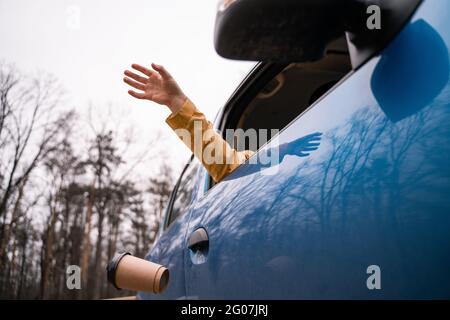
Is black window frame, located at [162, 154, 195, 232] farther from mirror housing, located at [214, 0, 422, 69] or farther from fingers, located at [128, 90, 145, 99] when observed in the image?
mirror housing, located at [214, 0, 422, 69]

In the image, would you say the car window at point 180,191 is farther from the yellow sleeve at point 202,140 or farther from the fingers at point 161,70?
the fingers at point 161,70

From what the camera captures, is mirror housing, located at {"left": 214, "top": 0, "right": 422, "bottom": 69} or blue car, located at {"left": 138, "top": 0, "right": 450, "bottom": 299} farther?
mirror housing, located at {"left": 214, "top": 0, "right": 422, "bottom": 69}

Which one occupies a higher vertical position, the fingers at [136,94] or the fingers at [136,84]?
the fingers at [136,84]

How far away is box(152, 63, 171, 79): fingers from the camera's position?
1.51 meters

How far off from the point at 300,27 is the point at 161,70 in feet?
2.70

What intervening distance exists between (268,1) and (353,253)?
55cm

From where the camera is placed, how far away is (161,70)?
1.53 metres

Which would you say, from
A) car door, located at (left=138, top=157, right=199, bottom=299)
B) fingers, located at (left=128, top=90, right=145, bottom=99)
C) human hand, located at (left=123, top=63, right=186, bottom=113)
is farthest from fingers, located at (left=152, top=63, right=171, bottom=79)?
car door, located at (left=138, top=157, right=199, bottom=299)

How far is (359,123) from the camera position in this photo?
0.85 m

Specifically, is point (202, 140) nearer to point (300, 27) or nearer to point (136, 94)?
point (136, 94)

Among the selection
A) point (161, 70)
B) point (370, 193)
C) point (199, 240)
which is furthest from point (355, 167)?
point (161, 70)

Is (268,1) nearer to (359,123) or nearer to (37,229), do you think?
(359,123)

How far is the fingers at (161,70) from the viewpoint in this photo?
4.94 feet

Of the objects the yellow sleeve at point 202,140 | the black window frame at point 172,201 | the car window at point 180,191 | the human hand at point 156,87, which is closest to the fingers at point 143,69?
the human hand at point 156,87
